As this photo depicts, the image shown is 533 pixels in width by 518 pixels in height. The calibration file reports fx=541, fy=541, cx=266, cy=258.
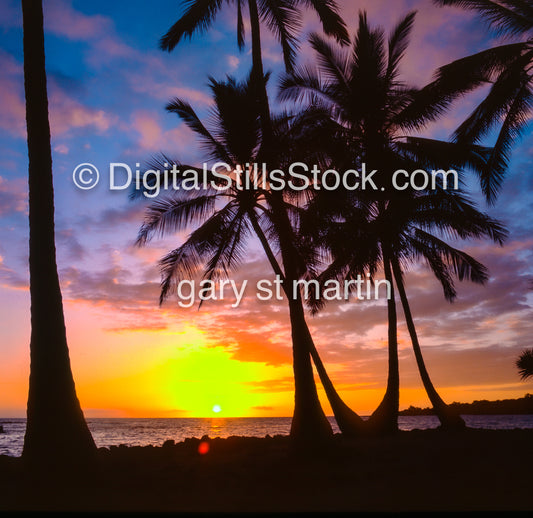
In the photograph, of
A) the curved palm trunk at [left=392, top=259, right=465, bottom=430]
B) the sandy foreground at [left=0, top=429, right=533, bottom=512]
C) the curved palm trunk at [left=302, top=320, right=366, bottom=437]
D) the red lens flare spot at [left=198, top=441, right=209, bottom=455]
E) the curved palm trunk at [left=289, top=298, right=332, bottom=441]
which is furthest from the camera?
the curved palm trunk at [left=392, top=259, right=465, bottom=430]

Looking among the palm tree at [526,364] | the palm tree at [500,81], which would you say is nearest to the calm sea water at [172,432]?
the palm tree at [526,364]

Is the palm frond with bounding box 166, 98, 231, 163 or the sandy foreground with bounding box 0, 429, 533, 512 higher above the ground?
the palm frond with bounding box 166, 98, 231, 163

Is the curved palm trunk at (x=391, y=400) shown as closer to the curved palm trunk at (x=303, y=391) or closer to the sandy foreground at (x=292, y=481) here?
the sandy foreground at (x=292, y=481)

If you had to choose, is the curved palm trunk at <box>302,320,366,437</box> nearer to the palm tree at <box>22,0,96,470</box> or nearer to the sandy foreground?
the sandy foreground

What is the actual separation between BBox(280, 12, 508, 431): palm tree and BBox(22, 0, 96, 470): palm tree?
866 centimetres

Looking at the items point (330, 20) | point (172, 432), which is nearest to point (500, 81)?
point (330, 20)

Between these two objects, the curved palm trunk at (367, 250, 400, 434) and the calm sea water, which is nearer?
the curved palm trunk at (367, 250, 400, 434)

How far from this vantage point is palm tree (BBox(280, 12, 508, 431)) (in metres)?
17.0

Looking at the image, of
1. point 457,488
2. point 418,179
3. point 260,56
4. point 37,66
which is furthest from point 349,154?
point 457,488

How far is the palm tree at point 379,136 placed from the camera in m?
17.0

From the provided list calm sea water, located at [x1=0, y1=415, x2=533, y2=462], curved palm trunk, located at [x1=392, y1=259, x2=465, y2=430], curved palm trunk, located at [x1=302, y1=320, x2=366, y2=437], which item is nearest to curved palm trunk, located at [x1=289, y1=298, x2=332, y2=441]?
curved palm trunk, located at [x1=302, y1=320, x2=366, y2=437]

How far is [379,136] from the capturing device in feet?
60.2

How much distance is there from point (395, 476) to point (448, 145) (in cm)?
1134

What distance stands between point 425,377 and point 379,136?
8.47m
